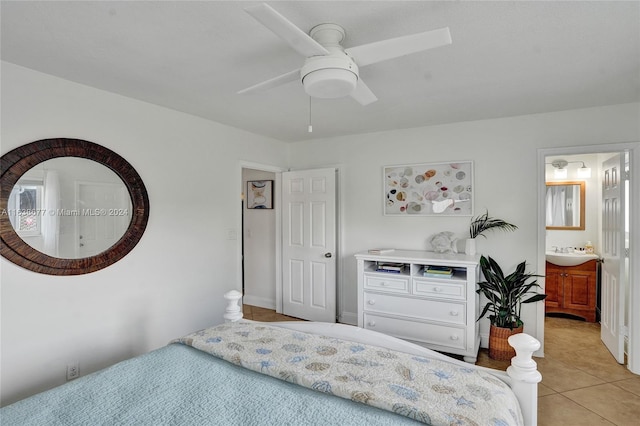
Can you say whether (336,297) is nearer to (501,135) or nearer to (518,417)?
(501,135)

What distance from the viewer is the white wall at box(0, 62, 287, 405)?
2.14 meters

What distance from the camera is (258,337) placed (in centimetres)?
193

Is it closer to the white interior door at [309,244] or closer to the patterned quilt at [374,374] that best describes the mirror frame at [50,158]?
the patterned quilt at [374,374]

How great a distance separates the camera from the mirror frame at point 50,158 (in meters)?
2.07

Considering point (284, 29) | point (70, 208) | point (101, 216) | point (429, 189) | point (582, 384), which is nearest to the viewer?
point (284, 29)

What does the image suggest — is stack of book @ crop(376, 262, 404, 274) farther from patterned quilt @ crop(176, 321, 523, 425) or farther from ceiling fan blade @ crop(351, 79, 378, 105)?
ceiling fan blade @ crop(351, 79, 378, 105)

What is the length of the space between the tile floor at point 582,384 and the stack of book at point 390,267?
3.53ft

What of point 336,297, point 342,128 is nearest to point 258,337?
point 336,297

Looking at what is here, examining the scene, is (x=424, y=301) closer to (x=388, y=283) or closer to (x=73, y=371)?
(x=388, y=283)

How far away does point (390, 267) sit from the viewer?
342 cm

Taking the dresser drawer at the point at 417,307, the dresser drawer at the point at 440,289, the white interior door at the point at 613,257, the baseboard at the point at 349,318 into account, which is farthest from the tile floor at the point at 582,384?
the baseboard at the point at 349,318

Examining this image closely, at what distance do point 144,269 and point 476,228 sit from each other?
10.3 ft

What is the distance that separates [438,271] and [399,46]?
2285mm

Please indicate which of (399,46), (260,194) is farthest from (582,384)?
(260,194)
